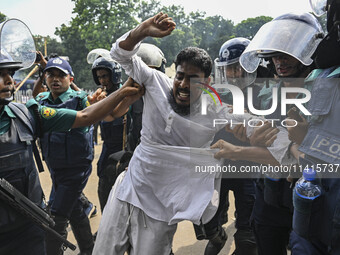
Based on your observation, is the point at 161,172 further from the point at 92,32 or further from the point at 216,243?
the point at 92,32

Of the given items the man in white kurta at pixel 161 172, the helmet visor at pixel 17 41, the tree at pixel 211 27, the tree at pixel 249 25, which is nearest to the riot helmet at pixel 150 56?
the man in white kurta at pixel 161 172

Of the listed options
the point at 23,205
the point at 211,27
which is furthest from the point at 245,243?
the point at 211,27

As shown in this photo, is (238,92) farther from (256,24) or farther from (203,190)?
(256,24)

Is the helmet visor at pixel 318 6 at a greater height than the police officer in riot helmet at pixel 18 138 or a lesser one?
greater

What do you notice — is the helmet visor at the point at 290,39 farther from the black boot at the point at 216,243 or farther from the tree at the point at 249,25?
the tree at the point at 249,25

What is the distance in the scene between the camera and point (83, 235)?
342 centimetres

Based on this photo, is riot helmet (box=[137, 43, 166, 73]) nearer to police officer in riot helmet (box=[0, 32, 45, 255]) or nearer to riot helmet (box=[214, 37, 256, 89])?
riot helmet (box=[214, 37, 256, 89])

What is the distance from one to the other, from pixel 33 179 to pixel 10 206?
22 cm

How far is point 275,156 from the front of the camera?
7.19 ft

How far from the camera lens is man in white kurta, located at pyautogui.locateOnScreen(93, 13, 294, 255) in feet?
7.36

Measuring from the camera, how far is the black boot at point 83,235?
341cm

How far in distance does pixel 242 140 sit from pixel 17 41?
1.69 m

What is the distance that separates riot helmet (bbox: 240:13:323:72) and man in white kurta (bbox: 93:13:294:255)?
46 cm

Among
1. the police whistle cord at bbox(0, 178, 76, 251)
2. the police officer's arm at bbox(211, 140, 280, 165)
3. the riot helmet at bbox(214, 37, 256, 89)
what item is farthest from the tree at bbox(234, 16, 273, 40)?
the police whistle cord at bbox(0, 178, 76, 251)
